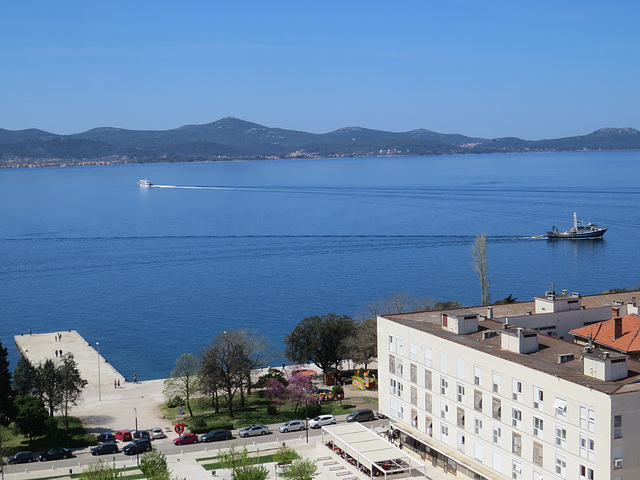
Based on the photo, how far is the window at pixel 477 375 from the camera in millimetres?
28094

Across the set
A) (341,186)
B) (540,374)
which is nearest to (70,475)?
(540,374)

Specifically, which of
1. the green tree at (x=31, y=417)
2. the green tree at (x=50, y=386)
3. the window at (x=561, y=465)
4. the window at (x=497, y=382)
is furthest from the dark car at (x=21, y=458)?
the window at (x=561, y=465)

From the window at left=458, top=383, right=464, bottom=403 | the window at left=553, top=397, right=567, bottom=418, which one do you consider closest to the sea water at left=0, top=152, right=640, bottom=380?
the window at left=458, top=383, right=464, bottom=403

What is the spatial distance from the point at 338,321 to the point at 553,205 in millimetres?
97884

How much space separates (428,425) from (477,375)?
176 inches

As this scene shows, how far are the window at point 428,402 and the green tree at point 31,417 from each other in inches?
738

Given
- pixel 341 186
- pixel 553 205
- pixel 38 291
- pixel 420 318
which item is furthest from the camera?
pixel 341 186

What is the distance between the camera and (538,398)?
82.7 ft

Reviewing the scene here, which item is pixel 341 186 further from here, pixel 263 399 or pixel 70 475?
pixel 70 475

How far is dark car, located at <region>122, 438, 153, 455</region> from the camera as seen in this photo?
112 ft

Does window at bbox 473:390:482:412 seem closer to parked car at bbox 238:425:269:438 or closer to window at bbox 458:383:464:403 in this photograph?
window at bbox 458:383:464:403

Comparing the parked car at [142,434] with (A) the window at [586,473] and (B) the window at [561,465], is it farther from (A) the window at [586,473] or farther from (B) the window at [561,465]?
(A) the window at [586,473]

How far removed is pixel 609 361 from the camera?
24.1 metres

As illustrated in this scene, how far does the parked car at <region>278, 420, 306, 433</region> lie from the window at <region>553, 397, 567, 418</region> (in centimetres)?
1638
